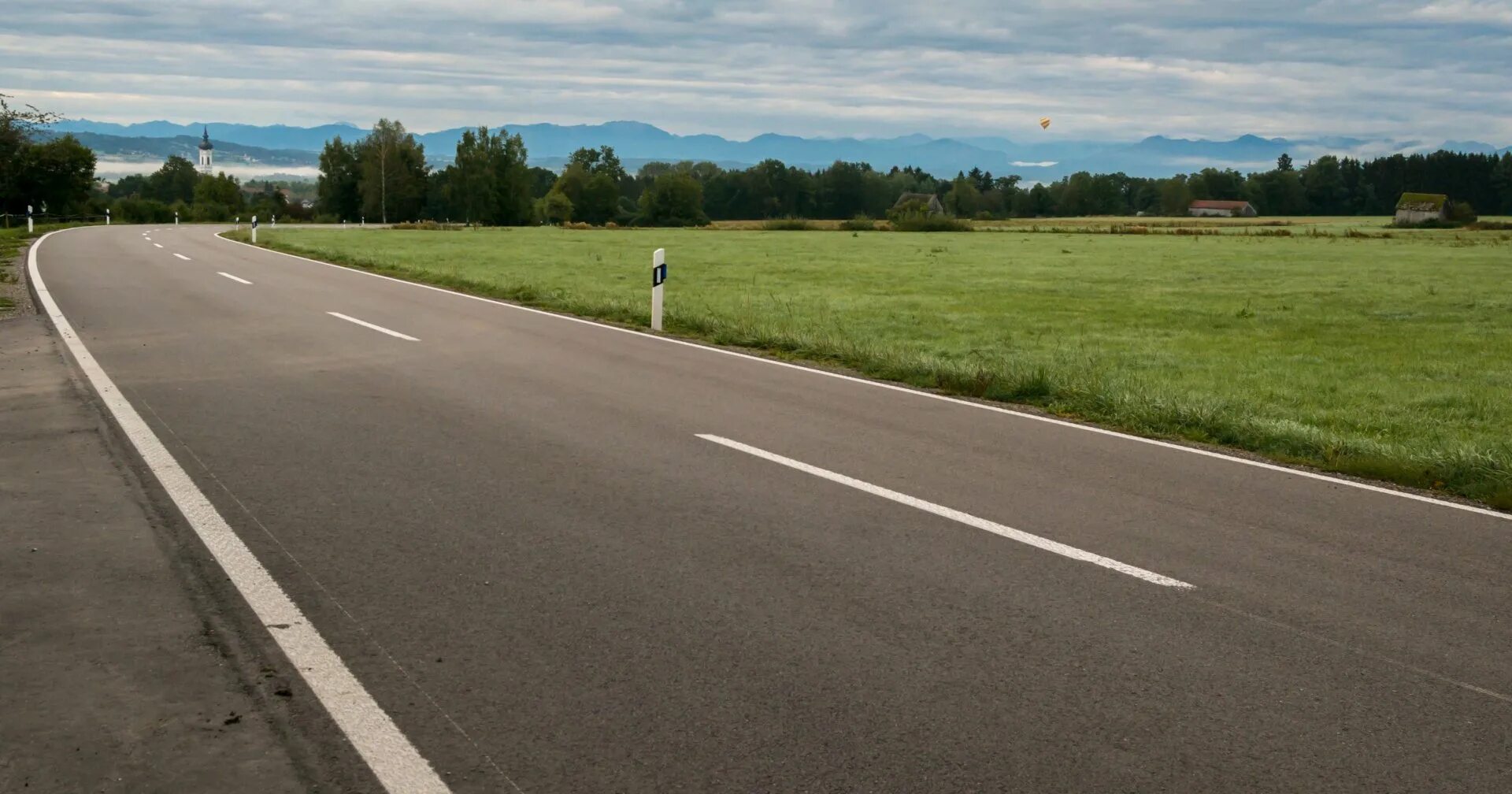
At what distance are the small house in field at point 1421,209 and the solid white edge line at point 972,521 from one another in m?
103

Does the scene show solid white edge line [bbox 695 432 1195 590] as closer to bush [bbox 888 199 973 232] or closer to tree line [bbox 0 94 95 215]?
tree line [bbox 0 94 95 215]

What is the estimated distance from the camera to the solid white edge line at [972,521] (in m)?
5.27

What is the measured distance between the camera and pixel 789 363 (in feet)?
41.0

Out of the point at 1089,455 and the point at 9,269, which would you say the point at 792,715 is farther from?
the point at 9,269

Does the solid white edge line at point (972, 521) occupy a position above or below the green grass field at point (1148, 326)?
below

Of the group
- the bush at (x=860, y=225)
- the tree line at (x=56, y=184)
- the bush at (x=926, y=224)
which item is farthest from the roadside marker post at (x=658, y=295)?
the bush at (x=860, y=225)

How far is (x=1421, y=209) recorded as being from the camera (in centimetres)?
10006

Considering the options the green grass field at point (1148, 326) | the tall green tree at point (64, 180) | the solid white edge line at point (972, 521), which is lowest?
the solid white edge line at point (972, 521)

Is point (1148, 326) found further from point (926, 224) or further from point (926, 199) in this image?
point (926, 199)

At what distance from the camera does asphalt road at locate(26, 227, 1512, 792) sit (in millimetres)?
3561

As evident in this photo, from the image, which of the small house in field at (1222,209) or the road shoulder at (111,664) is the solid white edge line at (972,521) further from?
the small house in field at (1222,209)

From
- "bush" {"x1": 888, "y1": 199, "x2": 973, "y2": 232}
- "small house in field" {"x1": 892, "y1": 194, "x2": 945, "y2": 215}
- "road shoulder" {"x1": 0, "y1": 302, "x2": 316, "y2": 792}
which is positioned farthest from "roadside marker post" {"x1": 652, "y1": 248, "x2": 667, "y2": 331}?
"small house in field" {"x1": 892, "y1": 194, "x2": 945, "y2": 215}

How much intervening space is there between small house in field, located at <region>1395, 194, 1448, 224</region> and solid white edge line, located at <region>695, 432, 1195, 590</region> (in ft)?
340

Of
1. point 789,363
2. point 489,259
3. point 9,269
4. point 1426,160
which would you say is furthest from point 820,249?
point 1426,160
